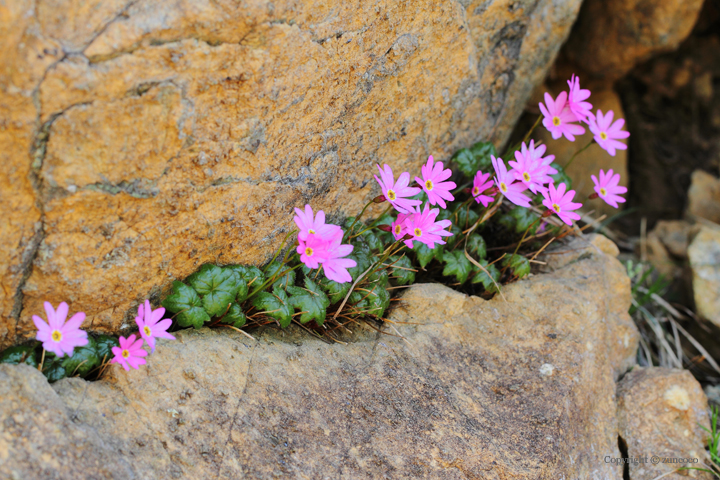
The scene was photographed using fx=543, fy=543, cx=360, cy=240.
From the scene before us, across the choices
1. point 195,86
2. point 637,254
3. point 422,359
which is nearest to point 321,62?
point 195,86

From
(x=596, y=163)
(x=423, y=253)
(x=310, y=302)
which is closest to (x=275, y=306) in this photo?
(x=310, y=302)

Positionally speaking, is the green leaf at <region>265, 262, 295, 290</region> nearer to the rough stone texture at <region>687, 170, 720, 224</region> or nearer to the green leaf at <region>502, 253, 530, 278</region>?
the green leaf at <region>502, 253, 530, 278</region>

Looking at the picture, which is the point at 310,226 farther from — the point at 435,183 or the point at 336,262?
the point at 435,183

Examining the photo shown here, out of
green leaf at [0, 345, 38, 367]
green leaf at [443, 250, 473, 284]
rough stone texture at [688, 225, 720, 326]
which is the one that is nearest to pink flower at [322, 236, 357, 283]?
green leaf at [443, 250, 473, 284]

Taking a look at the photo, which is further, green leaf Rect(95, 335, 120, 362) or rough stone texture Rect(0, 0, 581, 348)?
green leaf Rect(95, 335, 120, 362)

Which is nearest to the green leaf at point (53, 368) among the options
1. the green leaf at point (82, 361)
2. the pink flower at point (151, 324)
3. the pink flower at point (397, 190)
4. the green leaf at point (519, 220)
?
the green leaf at point (82, 361)

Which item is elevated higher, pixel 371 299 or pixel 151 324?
pixel 151 324
